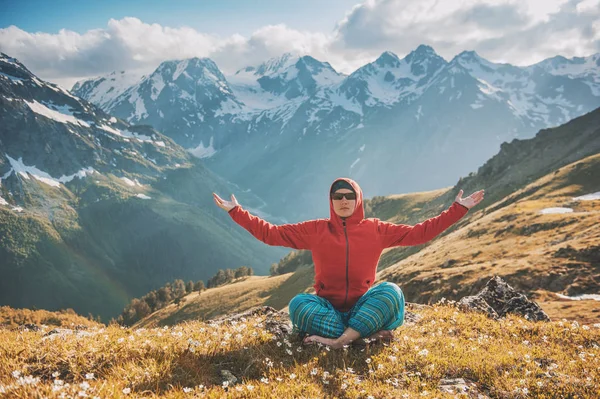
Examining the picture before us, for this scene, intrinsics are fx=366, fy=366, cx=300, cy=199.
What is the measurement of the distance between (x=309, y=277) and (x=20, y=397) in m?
103

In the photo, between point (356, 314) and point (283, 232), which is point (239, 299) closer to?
point (283, 232)

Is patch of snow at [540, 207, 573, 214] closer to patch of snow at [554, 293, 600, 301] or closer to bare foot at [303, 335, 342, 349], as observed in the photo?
patch of snow at [554, 293, 600, 301]

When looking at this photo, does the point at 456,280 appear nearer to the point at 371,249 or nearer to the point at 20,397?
the point at 371,249

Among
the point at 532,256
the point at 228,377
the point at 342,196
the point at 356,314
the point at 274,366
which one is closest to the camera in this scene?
the point at 228,377

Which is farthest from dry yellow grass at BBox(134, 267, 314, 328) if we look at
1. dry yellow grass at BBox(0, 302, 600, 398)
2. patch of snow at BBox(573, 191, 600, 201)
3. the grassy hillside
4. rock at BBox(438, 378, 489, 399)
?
rock at BBox(438, 378, 489, 399)

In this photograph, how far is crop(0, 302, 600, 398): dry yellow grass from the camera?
509 centimetres

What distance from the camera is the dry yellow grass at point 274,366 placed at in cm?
509

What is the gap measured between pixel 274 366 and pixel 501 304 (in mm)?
9440

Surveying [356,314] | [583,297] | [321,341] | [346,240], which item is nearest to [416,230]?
[346,240]

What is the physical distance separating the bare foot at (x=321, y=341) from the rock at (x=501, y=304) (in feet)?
19.3

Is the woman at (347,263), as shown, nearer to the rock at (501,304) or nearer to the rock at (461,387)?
the rock at (461,387)

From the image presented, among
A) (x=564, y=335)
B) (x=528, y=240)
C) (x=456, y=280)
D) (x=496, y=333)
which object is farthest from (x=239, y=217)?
(x=528, y=240)

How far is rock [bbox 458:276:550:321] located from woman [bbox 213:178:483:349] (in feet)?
14.2

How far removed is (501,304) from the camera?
40.3 feet
